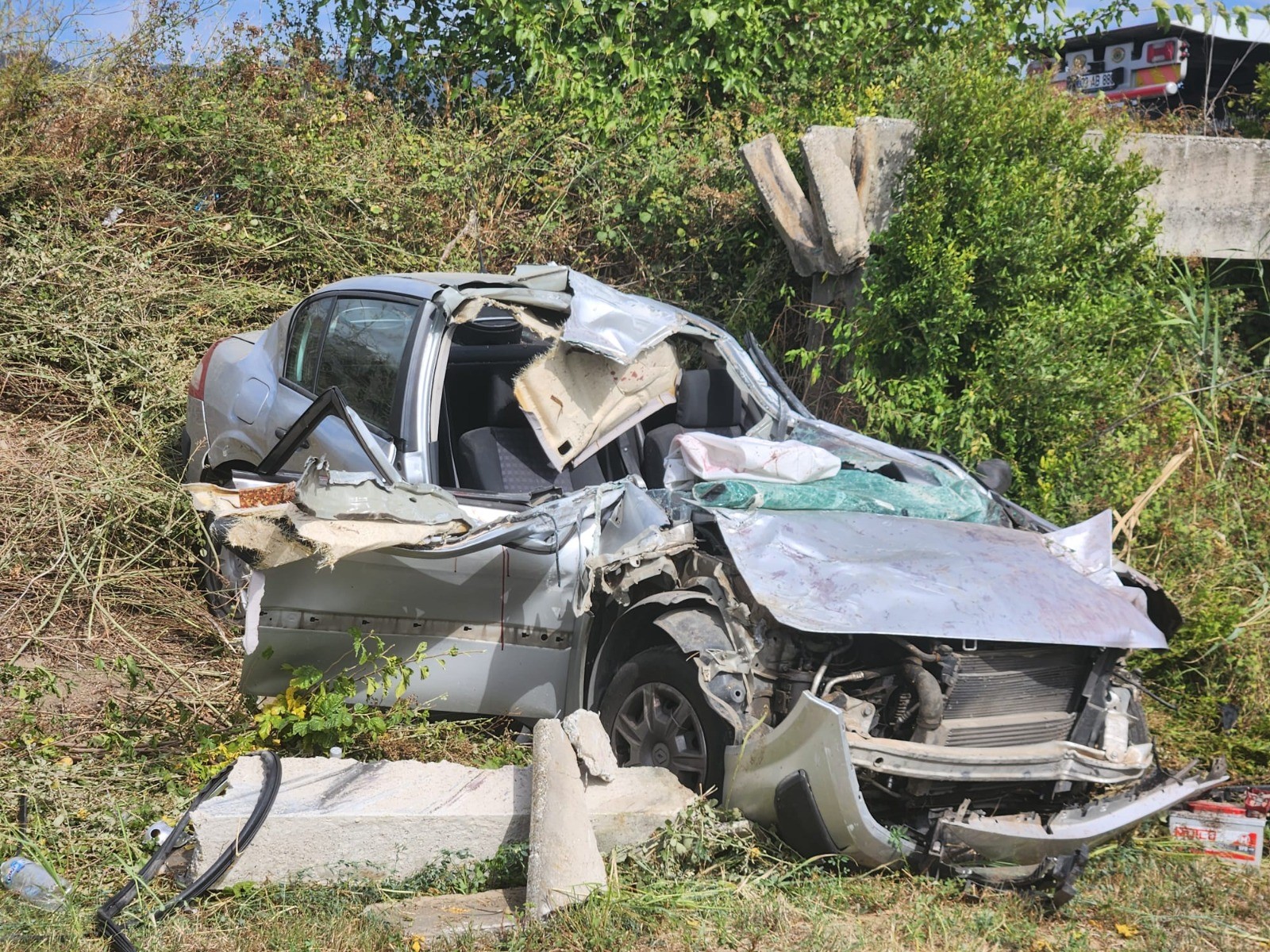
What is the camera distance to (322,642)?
4531 millimetres

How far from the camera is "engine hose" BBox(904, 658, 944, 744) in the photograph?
12.0 feet

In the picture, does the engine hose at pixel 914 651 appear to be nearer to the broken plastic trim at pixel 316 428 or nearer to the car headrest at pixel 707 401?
the broken plastic trim at pixel 316 428

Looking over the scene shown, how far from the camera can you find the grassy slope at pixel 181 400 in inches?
141

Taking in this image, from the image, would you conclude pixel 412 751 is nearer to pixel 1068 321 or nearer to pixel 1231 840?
pixel 1231 840

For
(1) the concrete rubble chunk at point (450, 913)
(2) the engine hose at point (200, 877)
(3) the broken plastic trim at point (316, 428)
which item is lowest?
(1) the concrete rubble chunk at point (450, 913)

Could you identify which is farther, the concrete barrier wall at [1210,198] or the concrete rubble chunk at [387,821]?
the concrete barrier wall at [1210,198]

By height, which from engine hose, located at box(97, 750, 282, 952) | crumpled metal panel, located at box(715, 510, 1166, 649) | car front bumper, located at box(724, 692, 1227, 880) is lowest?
engine hose, located at box(97, 750, 282, 952)

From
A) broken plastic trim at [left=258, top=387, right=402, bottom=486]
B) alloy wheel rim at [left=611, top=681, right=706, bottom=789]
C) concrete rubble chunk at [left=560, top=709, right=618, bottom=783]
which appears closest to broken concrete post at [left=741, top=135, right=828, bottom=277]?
broken plastic trim at [left=258, top=387, right=402, bottom=486]

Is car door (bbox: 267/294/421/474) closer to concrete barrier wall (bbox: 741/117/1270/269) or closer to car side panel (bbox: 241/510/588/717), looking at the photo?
car side panel (bbox: 241/510/588/717)

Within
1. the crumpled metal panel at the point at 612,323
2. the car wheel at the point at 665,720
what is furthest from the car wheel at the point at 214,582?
the car wheel at the point at 665,720

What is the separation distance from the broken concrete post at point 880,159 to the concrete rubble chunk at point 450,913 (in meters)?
5.27

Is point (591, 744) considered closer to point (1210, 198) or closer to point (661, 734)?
point (661, 734)

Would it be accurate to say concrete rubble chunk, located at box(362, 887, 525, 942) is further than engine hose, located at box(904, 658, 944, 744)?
No

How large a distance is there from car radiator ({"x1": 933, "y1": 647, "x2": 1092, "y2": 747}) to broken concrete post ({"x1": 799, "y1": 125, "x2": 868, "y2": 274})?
4.18 m
